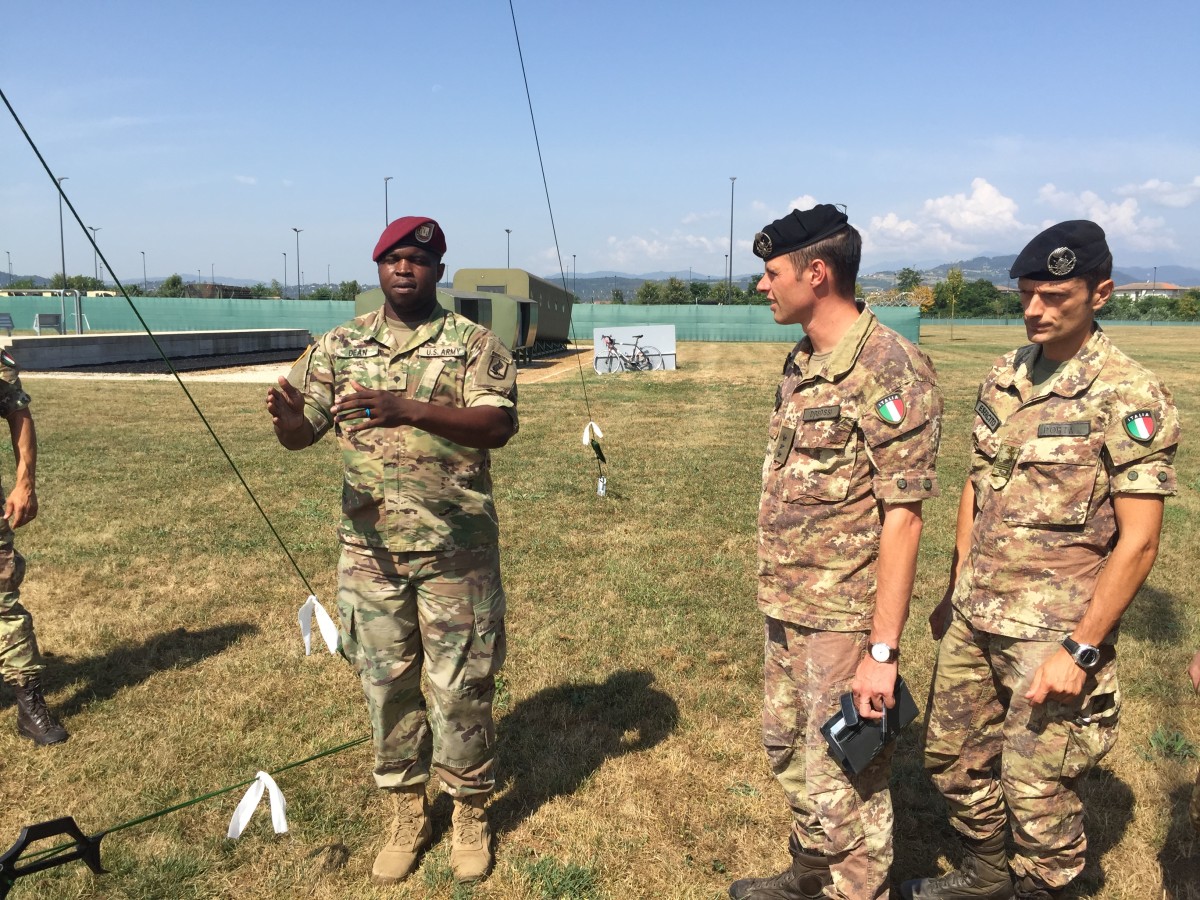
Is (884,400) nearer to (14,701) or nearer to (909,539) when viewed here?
(909,539)

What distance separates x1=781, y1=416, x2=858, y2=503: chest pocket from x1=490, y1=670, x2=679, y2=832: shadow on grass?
2.11 meters

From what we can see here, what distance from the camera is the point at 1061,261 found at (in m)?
2.49

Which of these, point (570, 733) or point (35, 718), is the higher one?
point (35, 718)

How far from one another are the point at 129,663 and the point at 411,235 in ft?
12.3

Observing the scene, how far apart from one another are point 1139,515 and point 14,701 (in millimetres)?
5466

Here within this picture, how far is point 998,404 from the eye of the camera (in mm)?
2840

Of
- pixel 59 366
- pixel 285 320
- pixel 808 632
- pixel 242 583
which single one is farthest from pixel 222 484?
pixel 285 320

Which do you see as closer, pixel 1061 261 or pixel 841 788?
pixel 1061 261

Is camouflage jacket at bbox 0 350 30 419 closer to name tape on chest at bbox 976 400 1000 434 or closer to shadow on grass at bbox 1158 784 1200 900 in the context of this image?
name tape on chest at bbox 976 400 1000 434

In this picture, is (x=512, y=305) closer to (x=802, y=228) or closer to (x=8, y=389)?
(x=8, y=389)

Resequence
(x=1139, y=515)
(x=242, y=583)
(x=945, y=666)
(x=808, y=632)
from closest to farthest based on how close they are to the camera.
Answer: (x=1139, y=515) → (x=808, y=632) → (x=945, y=666) → (x=242, y=583)

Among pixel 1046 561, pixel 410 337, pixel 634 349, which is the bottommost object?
pixel 1046 561

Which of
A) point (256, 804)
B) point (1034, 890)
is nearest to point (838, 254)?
point (1034, 890)

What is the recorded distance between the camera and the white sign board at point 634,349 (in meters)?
26.0
